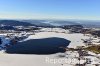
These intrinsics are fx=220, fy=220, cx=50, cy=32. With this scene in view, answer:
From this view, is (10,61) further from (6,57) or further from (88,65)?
(88,65)

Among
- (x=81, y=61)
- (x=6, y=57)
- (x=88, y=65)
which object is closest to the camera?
(x=88, y=65)

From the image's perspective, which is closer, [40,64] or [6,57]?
[40,64]

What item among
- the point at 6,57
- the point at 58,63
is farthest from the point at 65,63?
the point at 6,57

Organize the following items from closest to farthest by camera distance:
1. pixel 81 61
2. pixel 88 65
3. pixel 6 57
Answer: pixel 88 65 < pixel 81 61 < pixel 6 57

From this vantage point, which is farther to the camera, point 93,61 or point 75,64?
point 93,61

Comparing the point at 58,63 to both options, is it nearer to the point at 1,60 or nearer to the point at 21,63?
the point at 21,63

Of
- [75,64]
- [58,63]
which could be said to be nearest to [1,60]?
[58,63]

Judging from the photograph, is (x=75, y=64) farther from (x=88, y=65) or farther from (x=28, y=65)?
(x=28, y=65)

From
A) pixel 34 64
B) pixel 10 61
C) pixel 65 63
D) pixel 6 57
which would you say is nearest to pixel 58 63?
pixel 65 63
